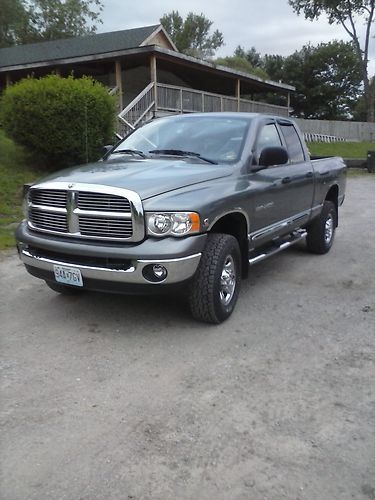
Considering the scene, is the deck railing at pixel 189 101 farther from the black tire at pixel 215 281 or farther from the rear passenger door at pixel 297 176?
the black tire at pixel 215 281

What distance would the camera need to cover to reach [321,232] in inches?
272

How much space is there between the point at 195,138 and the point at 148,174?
119 cm

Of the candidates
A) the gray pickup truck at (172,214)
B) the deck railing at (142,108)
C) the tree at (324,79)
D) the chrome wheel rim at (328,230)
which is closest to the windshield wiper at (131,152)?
the gray pickup truck at (172,214)

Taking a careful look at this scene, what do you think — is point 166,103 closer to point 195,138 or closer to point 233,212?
point 195,138

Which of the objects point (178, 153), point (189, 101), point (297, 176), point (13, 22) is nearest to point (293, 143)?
point (297, 176)

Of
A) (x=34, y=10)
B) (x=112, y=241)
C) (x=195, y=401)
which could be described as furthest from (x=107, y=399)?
(x=34, y=10)

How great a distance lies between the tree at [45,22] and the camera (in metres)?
43.2

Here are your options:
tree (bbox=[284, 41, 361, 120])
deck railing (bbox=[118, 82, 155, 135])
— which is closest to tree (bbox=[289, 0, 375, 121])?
tree (bbox=[284, 41, 361, 120])

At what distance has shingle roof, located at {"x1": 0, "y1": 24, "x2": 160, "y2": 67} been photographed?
21906 millimetres

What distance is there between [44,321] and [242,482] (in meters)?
2.62

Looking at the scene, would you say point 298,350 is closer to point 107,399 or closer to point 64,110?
point 107,399

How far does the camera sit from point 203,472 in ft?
8.24

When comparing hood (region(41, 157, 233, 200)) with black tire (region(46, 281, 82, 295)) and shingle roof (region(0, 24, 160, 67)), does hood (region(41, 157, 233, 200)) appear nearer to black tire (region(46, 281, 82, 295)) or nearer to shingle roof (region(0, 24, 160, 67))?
black tire (region(46, 281, 82, 295))

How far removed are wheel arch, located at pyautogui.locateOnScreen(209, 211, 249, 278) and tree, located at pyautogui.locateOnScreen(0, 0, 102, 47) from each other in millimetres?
44638
